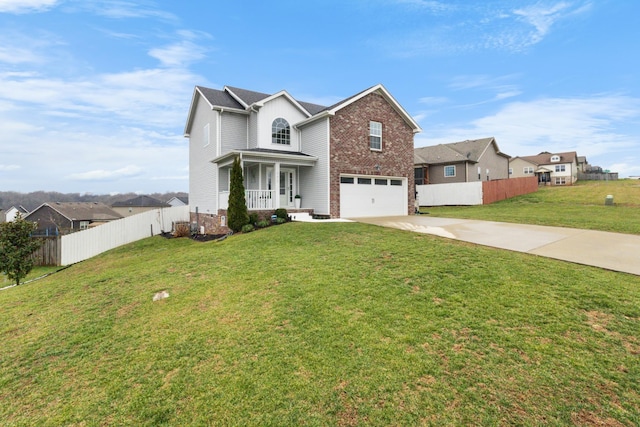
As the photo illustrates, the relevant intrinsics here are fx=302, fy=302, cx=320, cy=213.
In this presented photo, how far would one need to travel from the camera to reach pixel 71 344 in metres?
4.89

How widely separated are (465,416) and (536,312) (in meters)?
2.72

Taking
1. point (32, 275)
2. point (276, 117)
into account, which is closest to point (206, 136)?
point (276, 117)

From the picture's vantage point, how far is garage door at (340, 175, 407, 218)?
1678 cm

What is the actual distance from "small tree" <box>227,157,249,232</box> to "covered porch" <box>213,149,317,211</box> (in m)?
0.86

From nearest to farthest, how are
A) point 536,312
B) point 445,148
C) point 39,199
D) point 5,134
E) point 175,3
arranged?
1. point 536,312
2. point 175,3
3. point 5,134
4. point 445,148
5. point 39,199

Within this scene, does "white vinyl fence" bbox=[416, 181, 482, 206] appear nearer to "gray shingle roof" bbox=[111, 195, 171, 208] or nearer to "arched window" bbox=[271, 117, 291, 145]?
"arched window" bbox=[271, 117, 291, 145]

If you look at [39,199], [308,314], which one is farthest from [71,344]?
[39,199]

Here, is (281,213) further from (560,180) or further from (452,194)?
(560,180)

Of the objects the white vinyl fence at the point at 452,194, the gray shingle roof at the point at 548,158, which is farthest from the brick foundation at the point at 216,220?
the gray shingle roof at the point at 548,158

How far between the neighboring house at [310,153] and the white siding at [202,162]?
114 mm

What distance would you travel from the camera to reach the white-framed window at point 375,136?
17.7 meters

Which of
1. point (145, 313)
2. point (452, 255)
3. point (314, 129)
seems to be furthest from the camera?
point (314, 129)

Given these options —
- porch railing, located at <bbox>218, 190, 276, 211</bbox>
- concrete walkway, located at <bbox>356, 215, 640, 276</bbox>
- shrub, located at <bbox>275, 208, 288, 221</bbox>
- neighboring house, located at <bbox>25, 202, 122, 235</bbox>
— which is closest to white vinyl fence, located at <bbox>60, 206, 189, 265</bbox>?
porch railing, located at <bbox>218, 190, 276, 211</bbox>

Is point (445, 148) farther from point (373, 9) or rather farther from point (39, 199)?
point (39, 199)
